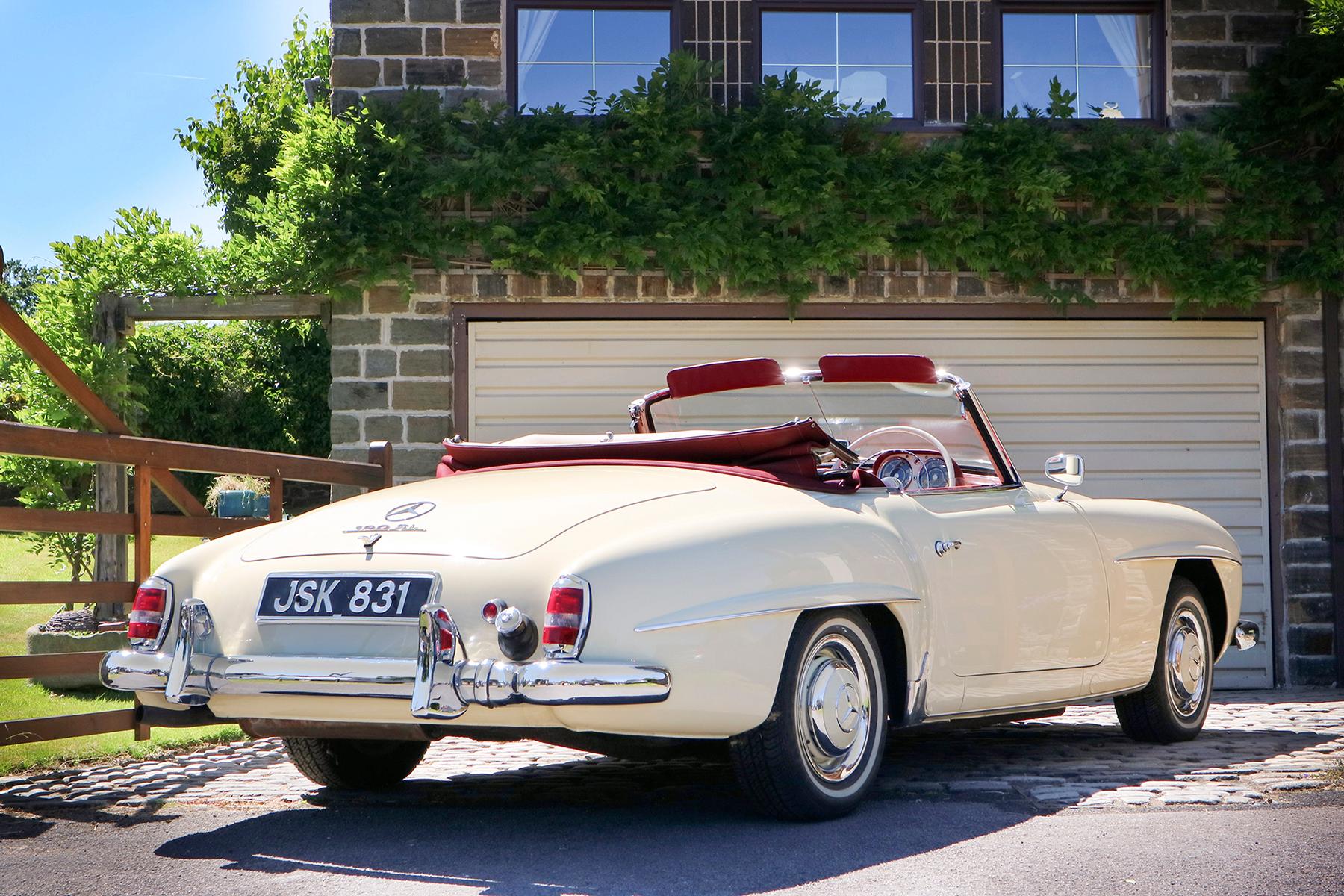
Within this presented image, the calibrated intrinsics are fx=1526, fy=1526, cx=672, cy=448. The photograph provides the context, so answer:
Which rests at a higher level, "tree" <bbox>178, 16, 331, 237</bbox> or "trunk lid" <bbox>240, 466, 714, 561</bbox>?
"tree" <bbox>178, 16, 331, 237</bbox>

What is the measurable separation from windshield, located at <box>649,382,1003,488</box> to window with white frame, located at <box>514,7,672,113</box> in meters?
4.00

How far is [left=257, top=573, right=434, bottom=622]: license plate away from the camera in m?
3.92

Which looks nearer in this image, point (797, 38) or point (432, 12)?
point (432, 12)

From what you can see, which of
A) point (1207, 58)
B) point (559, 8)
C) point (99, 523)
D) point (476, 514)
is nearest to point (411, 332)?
point (559, 8)

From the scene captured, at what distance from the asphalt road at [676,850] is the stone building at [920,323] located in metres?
4.94

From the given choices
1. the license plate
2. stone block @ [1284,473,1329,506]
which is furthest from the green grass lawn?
stone block @ [1284,473,1329,506]

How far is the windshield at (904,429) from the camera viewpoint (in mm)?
5414

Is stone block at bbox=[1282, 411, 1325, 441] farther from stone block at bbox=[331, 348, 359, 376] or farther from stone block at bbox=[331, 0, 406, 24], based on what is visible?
stone block at bbox=[331, 0, 406, 24]

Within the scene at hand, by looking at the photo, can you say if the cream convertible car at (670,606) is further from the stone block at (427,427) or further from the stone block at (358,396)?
the stone block at (358,396)

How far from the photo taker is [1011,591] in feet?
16.5

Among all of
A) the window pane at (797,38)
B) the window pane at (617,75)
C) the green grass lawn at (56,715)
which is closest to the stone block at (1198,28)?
the window pane at (797,38)

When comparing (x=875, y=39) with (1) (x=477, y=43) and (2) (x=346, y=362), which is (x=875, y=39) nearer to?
(1) (x=477, y=43)

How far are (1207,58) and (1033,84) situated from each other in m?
1.09

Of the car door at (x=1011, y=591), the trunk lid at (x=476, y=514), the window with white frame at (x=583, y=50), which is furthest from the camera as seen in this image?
the window with white frame at (x=583, y=50)
